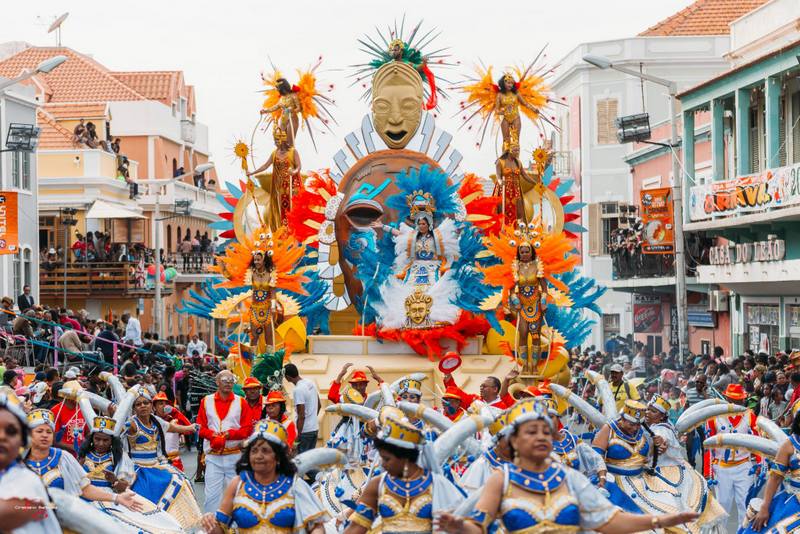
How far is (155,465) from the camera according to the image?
1345cm

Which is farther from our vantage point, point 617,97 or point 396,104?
point 617,97

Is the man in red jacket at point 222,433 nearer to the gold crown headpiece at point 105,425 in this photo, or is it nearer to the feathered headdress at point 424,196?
the gold crown headpiece at point 105,425

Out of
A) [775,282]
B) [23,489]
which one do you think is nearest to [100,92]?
[775,282]

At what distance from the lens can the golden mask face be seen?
24.4 m

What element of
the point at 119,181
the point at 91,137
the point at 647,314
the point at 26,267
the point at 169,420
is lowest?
the point at 169,420

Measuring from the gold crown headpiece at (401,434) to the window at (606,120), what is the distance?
4489 cm

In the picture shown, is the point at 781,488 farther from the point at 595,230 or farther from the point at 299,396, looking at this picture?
the point at 595,230

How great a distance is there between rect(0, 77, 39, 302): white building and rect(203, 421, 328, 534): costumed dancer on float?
107 ft

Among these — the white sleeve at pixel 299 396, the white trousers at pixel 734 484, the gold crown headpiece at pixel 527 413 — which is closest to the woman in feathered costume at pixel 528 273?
the white sleeve at pixel 299 396

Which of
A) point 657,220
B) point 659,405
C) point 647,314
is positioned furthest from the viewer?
point 647,314

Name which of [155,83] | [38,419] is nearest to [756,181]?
[38,419]

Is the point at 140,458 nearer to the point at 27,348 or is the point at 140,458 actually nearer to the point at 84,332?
the point at 27,348

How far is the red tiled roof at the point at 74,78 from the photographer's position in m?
59.7

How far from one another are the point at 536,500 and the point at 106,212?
132 feet
